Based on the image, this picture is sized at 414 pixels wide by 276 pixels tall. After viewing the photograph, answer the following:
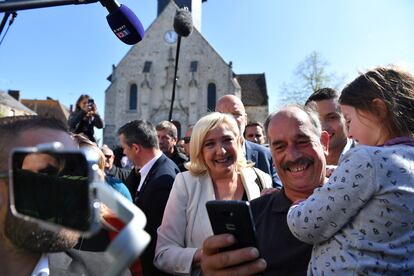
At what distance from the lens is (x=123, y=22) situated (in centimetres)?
255

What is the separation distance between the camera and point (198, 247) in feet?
9.38

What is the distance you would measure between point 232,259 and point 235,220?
0.19m

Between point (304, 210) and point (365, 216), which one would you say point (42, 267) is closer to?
point (304, 210)

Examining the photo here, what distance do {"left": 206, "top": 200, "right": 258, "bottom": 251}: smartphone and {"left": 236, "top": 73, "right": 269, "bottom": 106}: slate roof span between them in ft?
127

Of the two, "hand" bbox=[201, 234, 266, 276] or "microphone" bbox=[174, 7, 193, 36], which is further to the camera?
"microphone" bbox=[174, 7, 193, 36]

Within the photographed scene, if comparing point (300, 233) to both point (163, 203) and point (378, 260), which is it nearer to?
point (378, 260)

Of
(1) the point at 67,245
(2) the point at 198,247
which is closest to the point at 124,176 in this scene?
(2) the point at 198,247

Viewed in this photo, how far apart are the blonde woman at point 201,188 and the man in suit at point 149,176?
0.57 meters

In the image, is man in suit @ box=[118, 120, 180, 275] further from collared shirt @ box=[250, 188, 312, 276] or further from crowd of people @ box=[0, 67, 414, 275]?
collared shirt @ box=[250, 188, 312, 276]

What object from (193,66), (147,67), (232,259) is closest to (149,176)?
(232,259)

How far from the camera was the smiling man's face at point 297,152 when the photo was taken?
8.23 feet

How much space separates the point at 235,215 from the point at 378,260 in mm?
628

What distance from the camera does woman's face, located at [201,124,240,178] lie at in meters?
3.23

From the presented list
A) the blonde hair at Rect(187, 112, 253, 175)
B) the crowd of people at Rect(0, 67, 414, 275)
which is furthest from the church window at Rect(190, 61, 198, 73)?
the crowd of people at Rect(0, 67, 414, 275)
